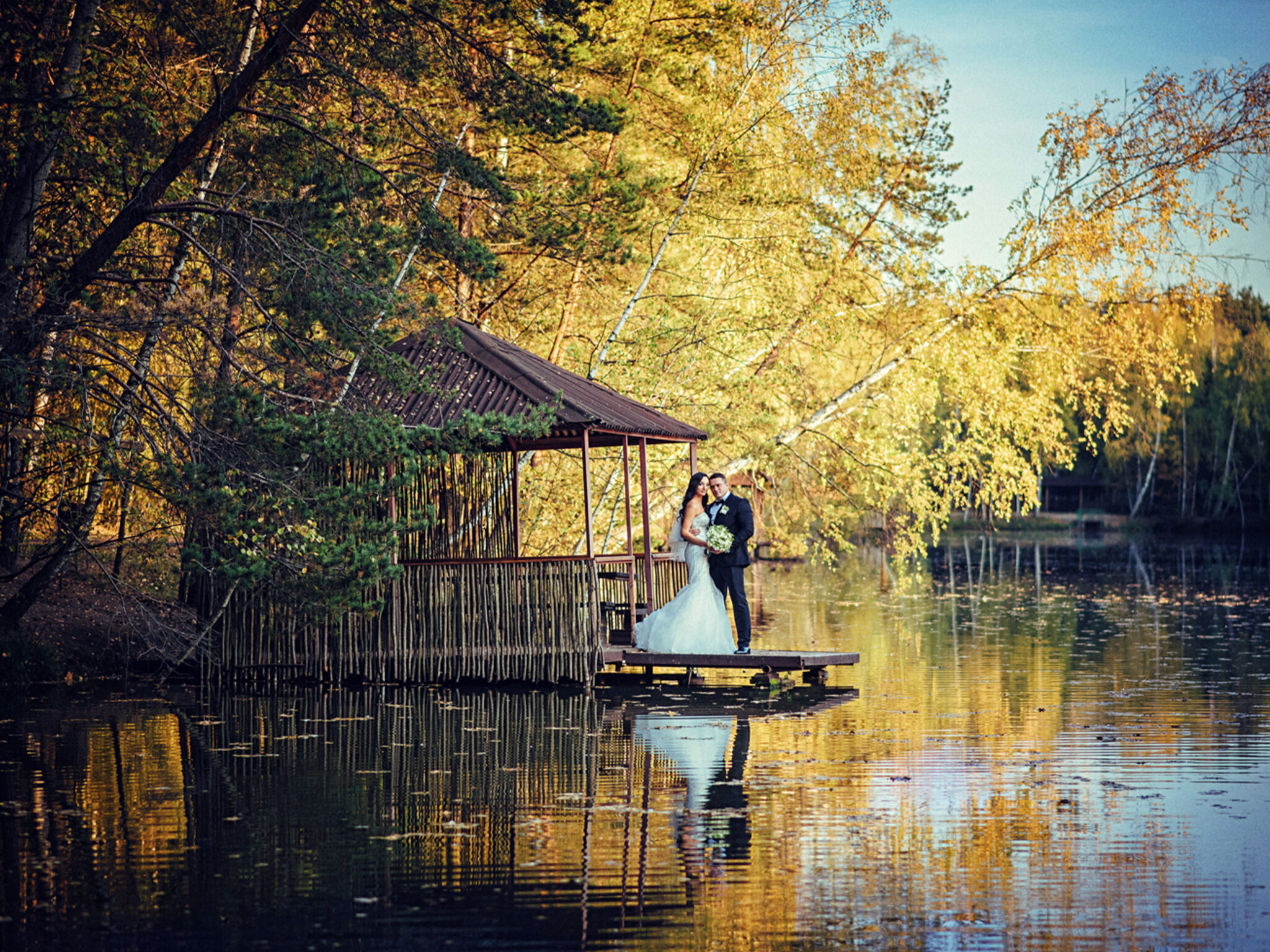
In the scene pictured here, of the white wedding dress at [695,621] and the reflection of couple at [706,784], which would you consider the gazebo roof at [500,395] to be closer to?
the white wedding dress at [695,621]

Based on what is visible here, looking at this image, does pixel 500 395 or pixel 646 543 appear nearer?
pixel 500 395

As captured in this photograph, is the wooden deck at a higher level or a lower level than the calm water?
higher

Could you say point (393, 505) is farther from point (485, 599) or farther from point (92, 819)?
point (92, 819)

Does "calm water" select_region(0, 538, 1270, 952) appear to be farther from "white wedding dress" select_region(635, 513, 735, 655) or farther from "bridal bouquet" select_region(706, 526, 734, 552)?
"bridal bouquet" select_region(706, 526, 734, 552)

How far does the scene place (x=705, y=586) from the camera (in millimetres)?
15805

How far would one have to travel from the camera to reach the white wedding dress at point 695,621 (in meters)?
15.5

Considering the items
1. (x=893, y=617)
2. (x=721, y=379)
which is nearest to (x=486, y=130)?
(x=721, y=379)

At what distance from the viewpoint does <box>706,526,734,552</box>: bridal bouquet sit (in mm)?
15578

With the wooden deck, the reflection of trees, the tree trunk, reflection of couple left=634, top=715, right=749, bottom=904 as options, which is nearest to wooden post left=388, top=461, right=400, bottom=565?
Result: the wooden deck

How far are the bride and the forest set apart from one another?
9.78ft

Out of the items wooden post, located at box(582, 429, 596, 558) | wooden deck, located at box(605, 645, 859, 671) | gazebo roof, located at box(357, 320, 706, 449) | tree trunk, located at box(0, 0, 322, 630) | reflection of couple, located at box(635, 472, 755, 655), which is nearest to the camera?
tree trunk, located at box(0, 0, 322, 630)

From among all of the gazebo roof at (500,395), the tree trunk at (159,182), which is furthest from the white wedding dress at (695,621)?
the tree trunk at (159,182)

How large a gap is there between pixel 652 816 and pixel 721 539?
7342 mm

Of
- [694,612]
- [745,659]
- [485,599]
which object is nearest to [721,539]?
[694,612]
